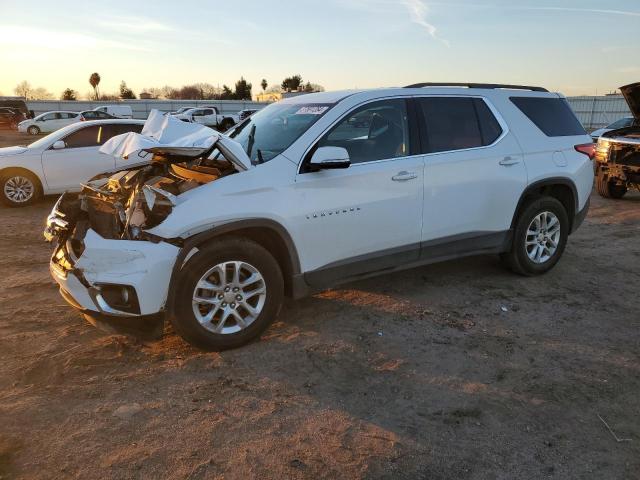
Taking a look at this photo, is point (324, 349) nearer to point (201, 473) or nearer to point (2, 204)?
point (201, 473)

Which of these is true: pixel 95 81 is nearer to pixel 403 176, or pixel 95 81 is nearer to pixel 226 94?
pixel 226 94

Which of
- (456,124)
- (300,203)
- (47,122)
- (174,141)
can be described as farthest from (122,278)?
(47,122)

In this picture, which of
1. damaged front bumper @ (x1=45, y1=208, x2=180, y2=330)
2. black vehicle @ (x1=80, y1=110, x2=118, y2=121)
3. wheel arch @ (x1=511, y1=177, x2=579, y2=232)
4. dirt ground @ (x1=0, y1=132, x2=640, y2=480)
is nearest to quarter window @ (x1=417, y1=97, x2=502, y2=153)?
wheel arch @ (x1=511, y1=177, x2=579, y2=232)

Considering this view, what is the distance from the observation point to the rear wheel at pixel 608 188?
10133mm

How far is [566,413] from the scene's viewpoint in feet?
9.89

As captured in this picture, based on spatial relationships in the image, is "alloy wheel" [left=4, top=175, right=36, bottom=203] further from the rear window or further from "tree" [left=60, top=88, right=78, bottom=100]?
"tree" [left=60, top=88, right=78, bottom=100]

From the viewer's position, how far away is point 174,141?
3789 mm

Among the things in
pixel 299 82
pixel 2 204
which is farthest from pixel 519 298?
pixel 299 82

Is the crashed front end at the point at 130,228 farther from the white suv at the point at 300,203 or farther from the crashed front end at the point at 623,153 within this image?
the crashed front end at the point at 623,153

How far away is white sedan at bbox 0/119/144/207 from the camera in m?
8.98

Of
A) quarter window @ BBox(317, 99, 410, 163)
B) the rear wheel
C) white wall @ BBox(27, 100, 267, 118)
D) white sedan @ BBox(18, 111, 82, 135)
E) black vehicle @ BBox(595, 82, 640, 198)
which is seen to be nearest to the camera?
quarter window @ BBox(317, 99, 410, 163)

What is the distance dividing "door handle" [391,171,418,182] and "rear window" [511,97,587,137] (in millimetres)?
1666

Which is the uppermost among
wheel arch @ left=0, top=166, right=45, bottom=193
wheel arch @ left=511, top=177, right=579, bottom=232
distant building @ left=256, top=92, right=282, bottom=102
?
distant building @ left=256, top=92, right=282, bottom=102

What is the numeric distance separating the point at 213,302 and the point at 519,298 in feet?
9.78
